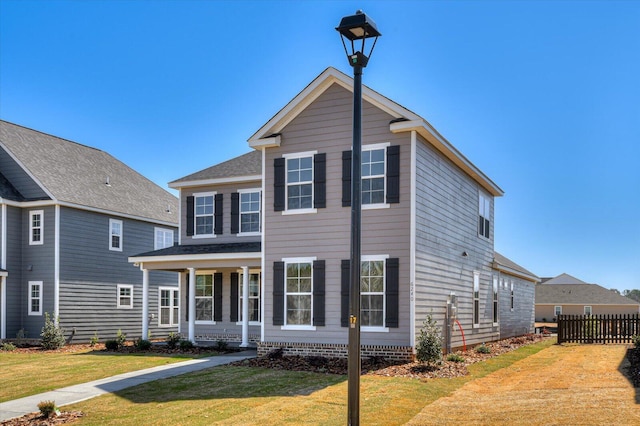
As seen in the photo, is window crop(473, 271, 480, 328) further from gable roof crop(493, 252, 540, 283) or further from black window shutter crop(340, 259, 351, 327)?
black window shutter crop(340, 259, 351, 327)

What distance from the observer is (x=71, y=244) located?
87.2 feet

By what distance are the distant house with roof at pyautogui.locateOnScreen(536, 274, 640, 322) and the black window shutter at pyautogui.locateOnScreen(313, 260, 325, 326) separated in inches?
2046

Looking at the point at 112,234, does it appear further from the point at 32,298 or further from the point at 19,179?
the point at 19,179

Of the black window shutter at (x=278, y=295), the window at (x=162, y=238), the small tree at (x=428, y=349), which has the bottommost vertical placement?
the small tree at (x=428, y=349)

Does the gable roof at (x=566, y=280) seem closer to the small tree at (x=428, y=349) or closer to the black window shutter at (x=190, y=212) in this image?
the black window shutter at (x=190, y=212)

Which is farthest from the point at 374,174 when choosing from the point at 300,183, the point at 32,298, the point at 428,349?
the point at 32,298

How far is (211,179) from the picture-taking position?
950 inches

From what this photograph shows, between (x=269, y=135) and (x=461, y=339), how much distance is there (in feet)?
30.3

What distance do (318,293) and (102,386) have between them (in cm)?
619

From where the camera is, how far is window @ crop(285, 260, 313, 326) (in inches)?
711

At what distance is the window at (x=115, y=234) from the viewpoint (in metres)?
28.8

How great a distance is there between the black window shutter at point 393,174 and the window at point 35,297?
16.3 m

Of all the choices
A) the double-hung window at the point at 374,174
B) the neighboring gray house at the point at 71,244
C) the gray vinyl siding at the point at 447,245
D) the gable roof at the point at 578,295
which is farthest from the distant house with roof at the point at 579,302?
the double-hung window at the point at 374,174

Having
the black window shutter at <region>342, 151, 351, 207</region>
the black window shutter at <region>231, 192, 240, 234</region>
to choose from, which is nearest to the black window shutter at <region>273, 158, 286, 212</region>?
the black window shutter at <region>342, 151, 351, 207</region>
